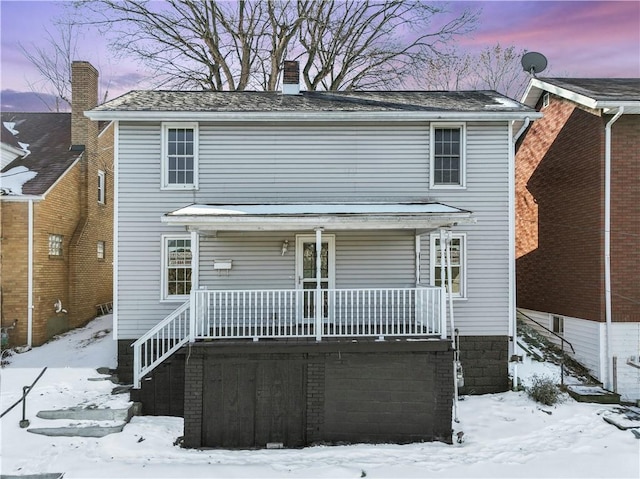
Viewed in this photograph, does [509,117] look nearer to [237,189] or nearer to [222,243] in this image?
[237,189]

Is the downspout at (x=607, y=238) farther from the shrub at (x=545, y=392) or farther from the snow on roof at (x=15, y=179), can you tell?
the snow on roof at (x=15, y=179)

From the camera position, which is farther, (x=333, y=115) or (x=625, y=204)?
(x=625, y=204)

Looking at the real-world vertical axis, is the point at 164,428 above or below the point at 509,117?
below

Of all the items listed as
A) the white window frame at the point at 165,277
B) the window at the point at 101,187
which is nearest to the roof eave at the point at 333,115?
the white window frame at the point at 165,277

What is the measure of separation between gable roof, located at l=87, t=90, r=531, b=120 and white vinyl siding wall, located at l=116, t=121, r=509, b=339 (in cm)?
36

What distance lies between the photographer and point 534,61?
12.7 metres

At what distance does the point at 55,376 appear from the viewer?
895 centimetres

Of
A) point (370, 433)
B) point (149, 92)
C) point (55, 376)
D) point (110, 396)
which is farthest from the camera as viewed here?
point (149, 92)

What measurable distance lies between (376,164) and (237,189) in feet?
11.0

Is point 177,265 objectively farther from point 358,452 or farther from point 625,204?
point 625,204

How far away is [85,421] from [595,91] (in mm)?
13584

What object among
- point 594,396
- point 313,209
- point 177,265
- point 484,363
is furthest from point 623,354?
point 177,265

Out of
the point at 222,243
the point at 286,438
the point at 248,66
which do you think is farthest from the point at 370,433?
the point at 248,66

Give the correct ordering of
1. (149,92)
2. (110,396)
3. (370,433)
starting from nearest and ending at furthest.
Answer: (370,433), (110,396), (149,92)
